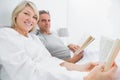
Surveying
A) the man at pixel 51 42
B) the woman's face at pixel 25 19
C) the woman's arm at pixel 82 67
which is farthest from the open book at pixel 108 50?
the man at pixel 51 42

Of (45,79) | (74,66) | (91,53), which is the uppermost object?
(45,79)

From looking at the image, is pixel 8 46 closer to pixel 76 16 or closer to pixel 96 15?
pixel 76 16

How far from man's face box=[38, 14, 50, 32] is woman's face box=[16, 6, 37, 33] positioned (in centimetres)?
57

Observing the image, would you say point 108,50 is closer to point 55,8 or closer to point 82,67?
point 82,67

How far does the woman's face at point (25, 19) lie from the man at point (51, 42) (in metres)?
0.49

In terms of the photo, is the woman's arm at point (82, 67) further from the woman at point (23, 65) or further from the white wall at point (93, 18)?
the white wall at point (93, 18)

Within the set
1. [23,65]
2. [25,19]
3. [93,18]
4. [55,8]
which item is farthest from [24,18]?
[93,18]

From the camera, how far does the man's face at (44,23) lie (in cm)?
221

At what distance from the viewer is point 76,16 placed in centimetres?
282

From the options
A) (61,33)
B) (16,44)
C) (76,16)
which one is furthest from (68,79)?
(76,16)

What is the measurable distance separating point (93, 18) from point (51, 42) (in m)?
1.02

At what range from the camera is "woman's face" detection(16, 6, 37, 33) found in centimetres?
157

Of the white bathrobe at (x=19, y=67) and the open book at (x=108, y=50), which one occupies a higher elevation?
the open book at (x=108, y=50)

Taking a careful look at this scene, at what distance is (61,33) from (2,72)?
1306 millimetres
